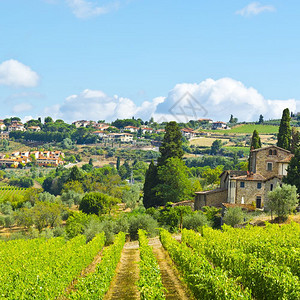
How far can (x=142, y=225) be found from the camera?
157 feet

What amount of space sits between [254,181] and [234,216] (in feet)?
26.3

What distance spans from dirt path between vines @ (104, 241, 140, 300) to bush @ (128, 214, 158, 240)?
1066cm

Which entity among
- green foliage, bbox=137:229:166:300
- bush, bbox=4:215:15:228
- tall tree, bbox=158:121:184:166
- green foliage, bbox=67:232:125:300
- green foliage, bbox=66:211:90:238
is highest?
tall tree, bbox=158:121:184:166

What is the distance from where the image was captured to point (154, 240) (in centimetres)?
4441

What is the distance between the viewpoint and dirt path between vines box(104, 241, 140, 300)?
21547mm

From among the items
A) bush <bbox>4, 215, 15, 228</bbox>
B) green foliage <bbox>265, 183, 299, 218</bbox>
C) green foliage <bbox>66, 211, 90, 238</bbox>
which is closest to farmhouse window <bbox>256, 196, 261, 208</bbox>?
green foliage <bbox>265, 183, 299, 218</bbox>

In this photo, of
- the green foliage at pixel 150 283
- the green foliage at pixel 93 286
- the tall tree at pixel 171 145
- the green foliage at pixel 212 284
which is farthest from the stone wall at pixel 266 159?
the green foliage at pixel 93 286

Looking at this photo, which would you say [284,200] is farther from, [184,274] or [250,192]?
[184,274]

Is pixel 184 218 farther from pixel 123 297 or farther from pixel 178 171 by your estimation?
pixel 123 297

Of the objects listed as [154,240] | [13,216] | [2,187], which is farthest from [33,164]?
[154,240]

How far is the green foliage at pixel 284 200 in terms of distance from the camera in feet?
133

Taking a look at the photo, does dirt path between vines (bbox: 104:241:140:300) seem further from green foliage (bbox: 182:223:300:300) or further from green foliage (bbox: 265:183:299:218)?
green foliage (bbox: 265:183:299:218)

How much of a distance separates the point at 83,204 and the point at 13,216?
10915mm

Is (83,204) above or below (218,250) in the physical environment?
below
